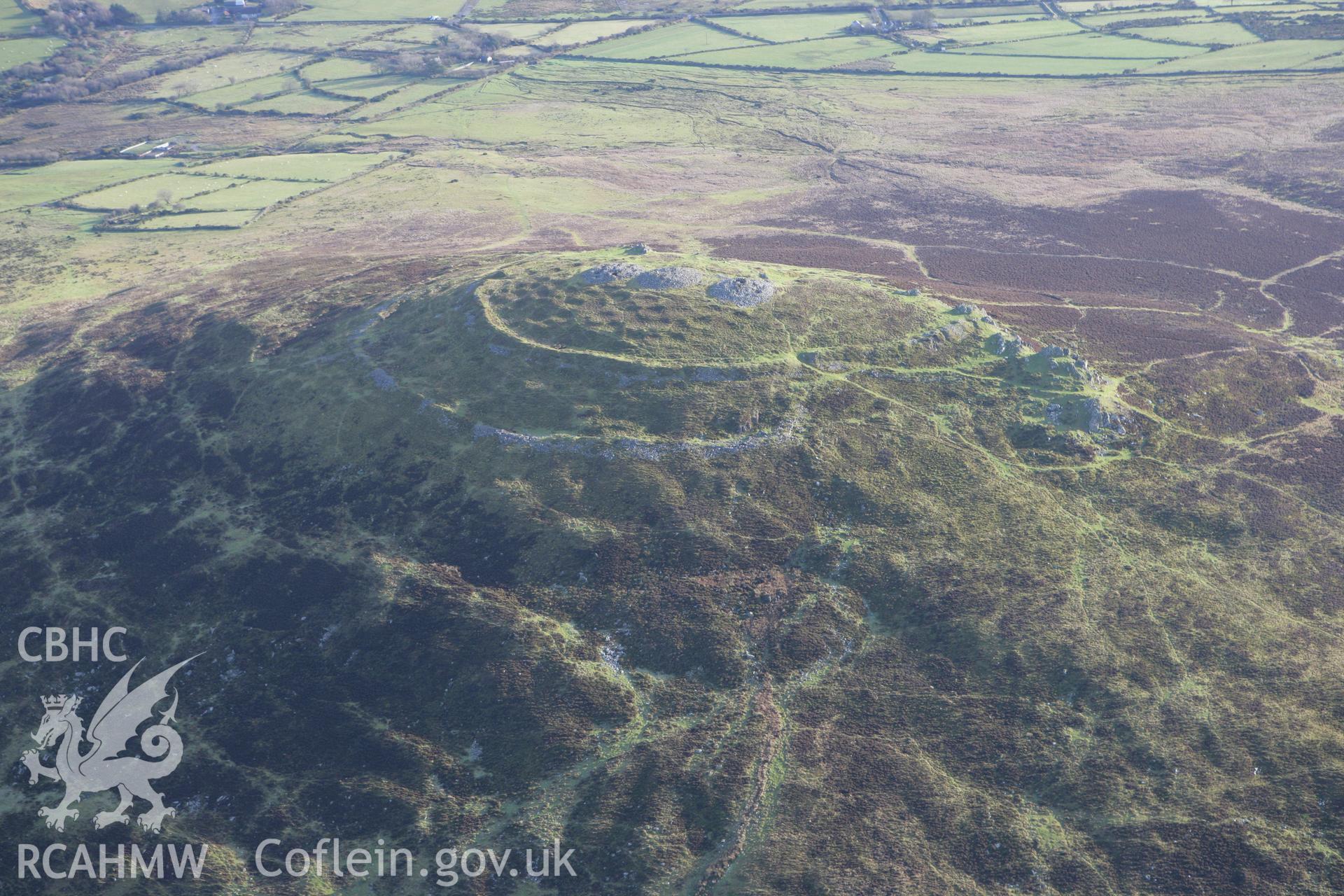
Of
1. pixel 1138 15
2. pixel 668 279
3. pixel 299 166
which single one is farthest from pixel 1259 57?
pixel 299 166

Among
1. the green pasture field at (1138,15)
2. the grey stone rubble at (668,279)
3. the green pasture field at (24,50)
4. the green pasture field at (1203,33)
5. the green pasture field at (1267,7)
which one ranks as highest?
the green pasture field at (1267,7)

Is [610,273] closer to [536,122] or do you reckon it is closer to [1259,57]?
[536,122]

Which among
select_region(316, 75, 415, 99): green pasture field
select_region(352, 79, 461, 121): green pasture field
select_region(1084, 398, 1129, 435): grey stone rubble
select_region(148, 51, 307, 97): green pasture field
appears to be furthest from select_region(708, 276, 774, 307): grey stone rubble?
select_region(148, 51, 307, 97): green pasture field

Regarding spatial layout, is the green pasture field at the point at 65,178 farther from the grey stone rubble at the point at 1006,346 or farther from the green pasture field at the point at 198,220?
the grey stone rubble at the point at 1006,346

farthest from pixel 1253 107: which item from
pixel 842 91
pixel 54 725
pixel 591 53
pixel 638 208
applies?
pixel 54 725

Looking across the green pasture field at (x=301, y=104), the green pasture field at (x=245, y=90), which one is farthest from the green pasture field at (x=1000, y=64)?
the green pasture field at (x=245, y=90)

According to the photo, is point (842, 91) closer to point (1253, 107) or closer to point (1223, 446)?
point (1253, 107)
